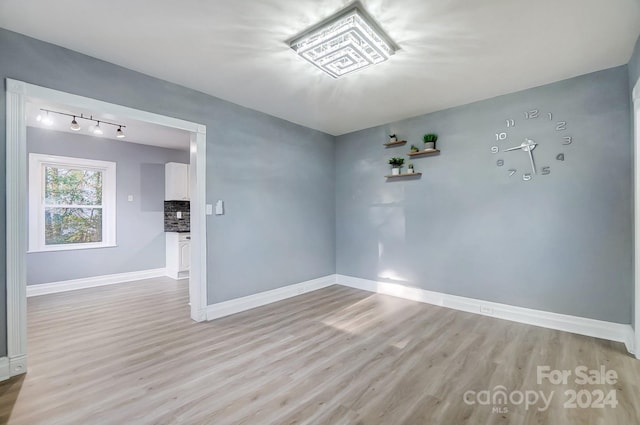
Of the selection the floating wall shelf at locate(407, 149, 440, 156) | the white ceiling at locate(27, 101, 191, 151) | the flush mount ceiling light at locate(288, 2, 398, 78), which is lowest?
the floating wall shelf at locate(407, 149, 440, 156)

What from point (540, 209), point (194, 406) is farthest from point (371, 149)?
point (194, 406)

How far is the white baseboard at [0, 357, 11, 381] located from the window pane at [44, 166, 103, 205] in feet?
11.9

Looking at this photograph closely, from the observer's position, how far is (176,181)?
19.2 feet

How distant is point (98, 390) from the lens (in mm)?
2049

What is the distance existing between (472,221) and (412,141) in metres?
1.45

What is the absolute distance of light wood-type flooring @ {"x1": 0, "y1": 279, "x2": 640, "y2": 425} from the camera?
1.81 metres

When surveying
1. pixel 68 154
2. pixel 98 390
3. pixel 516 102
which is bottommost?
pixel 98 390

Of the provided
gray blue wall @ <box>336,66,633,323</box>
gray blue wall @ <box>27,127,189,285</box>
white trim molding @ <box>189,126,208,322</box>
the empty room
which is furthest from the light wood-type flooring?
gray blue wall @ <box>27,127,189,285</box>

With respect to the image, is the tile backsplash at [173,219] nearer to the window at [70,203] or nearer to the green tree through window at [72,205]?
the window at [70,203]

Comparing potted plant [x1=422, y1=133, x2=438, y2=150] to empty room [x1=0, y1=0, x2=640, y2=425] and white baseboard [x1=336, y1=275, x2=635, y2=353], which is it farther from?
white baseboard [x1=336, y1=275, x2=635, y2=353]

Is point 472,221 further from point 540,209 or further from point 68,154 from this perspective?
point 68,154

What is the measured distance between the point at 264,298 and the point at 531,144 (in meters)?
3.86

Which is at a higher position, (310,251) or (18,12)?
(18,12)

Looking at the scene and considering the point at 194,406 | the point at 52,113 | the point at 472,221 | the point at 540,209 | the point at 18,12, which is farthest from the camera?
the point at 52,113
